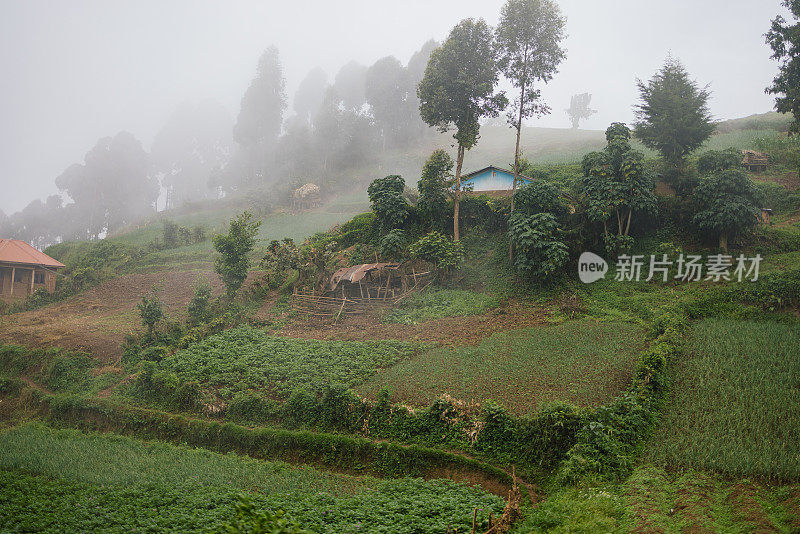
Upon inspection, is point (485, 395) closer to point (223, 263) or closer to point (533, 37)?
point (223, 263)

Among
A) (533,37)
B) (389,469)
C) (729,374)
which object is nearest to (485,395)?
(389,469)

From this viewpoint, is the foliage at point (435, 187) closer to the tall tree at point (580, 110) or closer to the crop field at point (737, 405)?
the crop field at point (737, 405)

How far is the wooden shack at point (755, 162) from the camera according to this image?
67.7 ft

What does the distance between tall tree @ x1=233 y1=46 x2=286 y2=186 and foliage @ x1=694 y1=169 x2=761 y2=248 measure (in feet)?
156

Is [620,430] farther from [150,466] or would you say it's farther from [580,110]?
[580,110]

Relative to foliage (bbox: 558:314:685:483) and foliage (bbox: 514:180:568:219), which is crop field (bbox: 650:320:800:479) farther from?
foliage (bbox: 514:180:568:219)

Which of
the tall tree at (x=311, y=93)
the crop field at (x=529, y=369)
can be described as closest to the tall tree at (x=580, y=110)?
the tall tree at (x=311, y=93)

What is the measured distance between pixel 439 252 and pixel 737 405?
1178 centimetres

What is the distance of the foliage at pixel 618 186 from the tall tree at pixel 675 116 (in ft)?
8.17

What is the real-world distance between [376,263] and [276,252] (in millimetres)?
4969

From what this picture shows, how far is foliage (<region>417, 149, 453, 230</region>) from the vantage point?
69.8 feet

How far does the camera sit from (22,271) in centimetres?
2289

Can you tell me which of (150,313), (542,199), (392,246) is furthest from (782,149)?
(150,313)

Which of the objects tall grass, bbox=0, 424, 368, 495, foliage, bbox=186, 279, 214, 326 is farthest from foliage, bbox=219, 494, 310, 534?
foliage, bbox=186, 279, 214, 326
